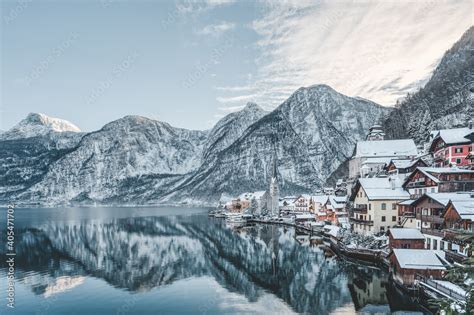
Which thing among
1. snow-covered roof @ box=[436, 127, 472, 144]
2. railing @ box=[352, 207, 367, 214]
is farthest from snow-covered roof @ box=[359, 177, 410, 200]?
snow-covered roof @ box=[436, 127, 472, 144]

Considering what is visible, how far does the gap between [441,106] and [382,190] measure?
104 m

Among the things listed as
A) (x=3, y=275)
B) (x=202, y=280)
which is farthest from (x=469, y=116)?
(x=3, y=275)

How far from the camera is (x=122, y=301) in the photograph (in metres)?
39.3

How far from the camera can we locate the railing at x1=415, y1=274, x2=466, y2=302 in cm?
2947

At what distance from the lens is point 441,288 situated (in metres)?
32.2

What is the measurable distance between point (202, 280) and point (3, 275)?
3224 centimetres

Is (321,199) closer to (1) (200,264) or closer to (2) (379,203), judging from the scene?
(2) (379,203)

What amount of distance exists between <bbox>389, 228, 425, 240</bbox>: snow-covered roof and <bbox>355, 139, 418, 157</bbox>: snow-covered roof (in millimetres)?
59118

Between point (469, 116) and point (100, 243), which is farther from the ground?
point (469, 116)

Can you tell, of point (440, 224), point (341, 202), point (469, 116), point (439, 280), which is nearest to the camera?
point (439, 280)

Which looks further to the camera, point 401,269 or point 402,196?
point 402,196

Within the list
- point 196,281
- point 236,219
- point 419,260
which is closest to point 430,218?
point 419,260

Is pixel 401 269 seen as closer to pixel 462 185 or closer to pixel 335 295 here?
pixel 335 295

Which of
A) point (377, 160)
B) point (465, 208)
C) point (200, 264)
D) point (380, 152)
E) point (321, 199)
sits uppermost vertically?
point (380, 152)
